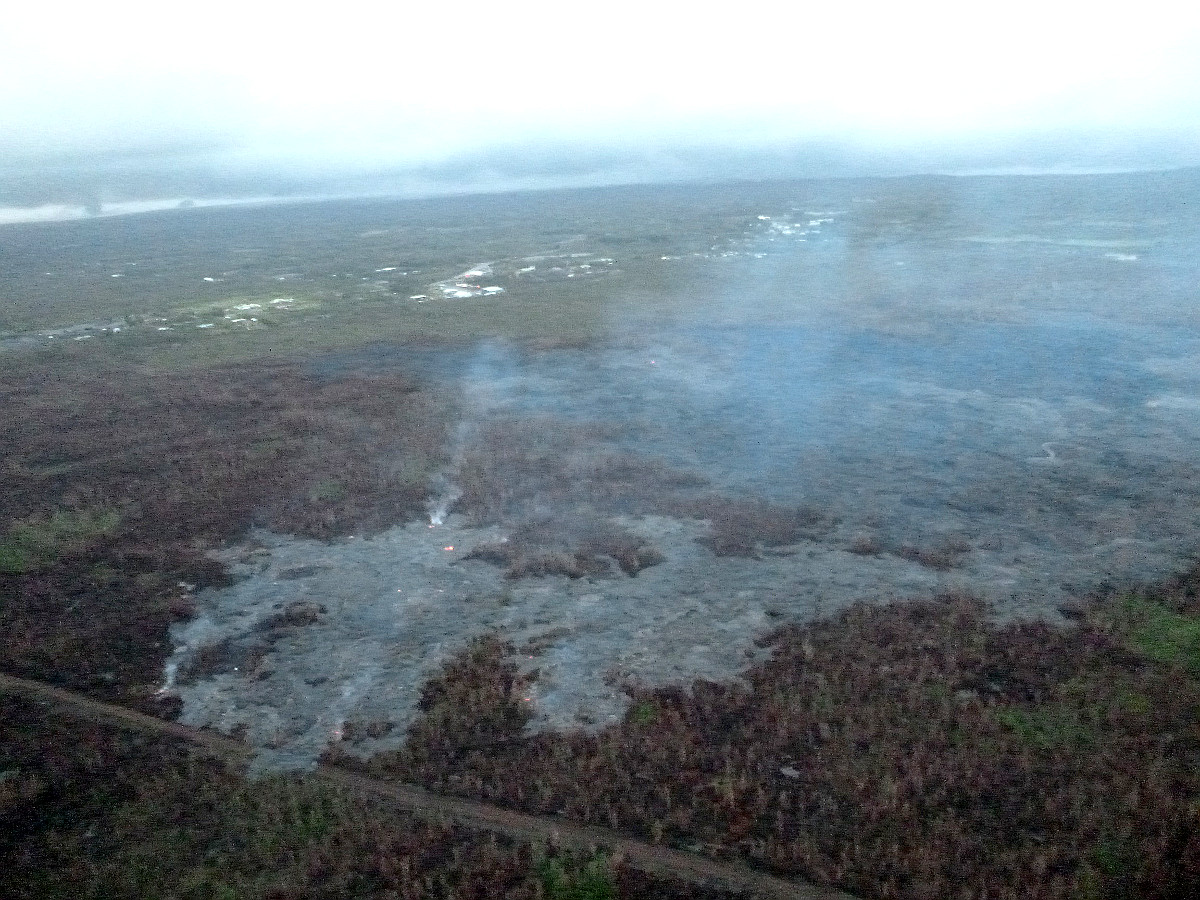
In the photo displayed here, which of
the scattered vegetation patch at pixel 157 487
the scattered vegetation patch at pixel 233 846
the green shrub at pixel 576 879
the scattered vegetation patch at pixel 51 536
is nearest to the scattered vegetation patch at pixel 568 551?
the scattered vegetation patch at pixel 157 487

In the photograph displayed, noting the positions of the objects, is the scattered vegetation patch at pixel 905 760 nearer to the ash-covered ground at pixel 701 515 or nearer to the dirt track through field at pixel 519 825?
the dirt track through field at pixel 519 825

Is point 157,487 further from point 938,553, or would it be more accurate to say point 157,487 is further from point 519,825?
point 938,553

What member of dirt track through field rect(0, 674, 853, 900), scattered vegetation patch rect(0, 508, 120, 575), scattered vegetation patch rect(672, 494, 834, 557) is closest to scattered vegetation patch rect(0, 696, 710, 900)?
dirt track through field rect(0, 674, 853, 900)

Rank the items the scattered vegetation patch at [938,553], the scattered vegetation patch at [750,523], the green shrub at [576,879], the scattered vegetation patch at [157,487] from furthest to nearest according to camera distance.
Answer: the scattered vegetation patch at [750,523], the scattered vegetation patch at [938,553], the scattered vegetation patch at [157,487], the green shrub at [576,879]

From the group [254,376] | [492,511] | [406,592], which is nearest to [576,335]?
[254,376]

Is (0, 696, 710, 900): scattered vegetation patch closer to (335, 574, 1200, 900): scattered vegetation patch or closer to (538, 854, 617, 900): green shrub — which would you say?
(538, 854, 617, 900): green shrub

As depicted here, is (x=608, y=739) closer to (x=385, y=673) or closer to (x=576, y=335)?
(x=385, y=673)
